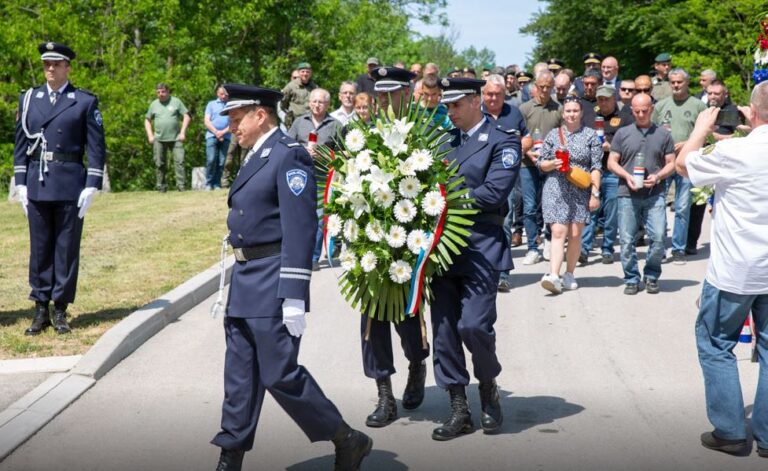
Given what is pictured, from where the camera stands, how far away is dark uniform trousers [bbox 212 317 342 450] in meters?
5.65

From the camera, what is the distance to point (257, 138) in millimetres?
5906

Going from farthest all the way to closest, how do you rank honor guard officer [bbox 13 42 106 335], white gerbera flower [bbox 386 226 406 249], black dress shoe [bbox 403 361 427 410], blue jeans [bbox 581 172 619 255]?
blue jeans [bbox 581 172 619 255] < honor guard officer [bbox 13 42 106 335] < black dress shoe [bbox 403 361 427 410] < white gerbera flower [bbox 386 226 406 249]

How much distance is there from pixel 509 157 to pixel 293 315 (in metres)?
2.04

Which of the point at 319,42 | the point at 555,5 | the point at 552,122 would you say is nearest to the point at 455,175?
the point at 552,122

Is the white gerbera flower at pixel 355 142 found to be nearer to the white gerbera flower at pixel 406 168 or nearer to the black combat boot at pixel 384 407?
the white gerbera flower at pixel 406 168

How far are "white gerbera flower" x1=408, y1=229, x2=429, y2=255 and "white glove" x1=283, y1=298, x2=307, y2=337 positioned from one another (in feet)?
3.92

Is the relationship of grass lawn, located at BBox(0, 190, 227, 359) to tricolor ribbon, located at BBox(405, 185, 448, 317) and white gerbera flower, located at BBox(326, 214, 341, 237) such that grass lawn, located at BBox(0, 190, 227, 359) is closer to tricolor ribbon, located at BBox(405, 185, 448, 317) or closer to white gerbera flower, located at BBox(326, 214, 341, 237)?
white gerbera flower, located at BBox(326, 214, 341, 237)

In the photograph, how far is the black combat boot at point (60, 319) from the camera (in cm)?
935

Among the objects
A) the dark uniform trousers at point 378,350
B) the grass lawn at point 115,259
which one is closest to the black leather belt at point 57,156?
the grass lawn at point 115,259

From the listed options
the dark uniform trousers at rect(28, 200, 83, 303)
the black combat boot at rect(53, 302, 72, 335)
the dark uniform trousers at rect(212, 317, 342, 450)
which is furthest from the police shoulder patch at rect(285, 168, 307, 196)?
the black combat boot at rect(53, 302, 72, 335)

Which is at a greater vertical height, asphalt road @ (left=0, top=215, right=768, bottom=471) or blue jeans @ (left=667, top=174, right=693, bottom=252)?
blue jeans @ (left=667, top=174, right=693, bottom=252)

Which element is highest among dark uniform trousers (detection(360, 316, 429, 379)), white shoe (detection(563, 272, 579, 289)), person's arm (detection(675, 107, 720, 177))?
person's arm (detection(675, 107, 720, 177))

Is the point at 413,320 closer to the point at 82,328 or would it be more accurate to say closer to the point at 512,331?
the point at 512,331

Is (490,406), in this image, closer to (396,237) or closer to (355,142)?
(396,237)
